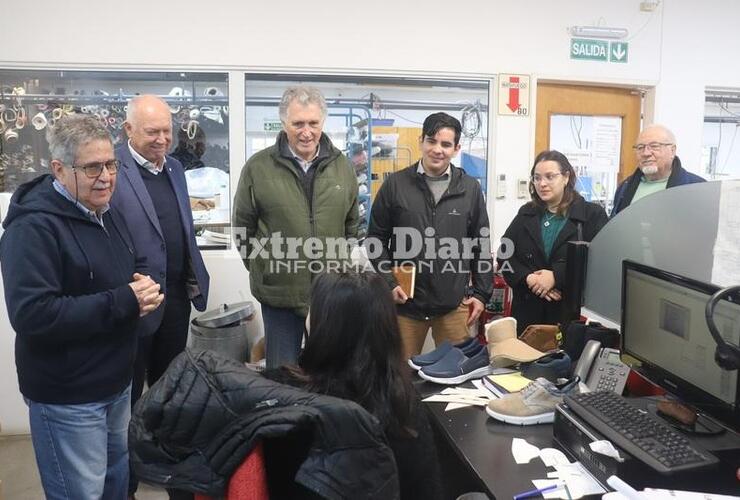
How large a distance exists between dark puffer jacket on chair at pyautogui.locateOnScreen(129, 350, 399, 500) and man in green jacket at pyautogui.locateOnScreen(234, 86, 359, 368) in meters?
1.33

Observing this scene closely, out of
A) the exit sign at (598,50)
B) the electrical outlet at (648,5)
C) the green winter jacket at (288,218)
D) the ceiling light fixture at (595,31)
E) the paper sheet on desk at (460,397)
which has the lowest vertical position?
the paper sheet on desk at (460,397)

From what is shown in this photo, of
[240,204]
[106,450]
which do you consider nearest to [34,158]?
[240,204]

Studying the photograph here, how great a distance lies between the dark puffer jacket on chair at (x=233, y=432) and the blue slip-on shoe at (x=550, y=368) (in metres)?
0.88

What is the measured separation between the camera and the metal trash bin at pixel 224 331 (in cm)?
286

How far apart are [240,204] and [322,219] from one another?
0.36m

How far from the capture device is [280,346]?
2.35 metres

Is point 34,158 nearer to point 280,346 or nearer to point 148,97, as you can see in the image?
point 148,97

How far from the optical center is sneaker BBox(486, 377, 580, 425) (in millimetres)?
1411

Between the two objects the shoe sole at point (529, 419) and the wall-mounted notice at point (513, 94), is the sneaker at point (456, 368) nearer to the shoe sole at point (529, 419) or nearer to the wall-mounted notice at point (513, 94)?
the shoe sole at point (529, 419)

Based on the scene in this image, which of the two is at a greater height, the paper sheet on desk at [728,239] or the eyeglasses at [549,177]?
the eyeglasses at [549,177]

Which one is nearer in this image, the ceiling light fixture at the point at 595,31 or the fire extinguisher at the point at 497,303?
the fire extinguisher at the point at 497,303

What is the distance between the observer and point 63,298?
1466mm

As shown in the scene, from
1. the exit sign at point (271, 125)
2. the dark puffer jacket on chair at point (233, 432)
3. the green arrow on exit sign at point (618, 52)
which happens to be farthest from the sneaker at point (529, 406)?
the green arrow on exit sign at point (618, 52)

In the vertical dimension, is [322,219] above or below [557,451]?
above
